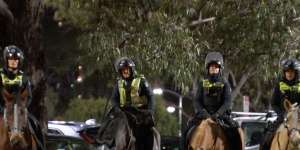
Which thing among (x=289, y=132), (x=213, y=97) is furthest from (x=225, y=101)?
(x=289, y=132)

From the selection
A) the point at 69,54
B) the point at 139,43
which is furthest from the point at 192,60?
the point at 69,54

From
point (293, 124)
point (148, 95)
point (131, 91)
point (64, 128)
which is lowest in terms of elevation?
point (64, 128)

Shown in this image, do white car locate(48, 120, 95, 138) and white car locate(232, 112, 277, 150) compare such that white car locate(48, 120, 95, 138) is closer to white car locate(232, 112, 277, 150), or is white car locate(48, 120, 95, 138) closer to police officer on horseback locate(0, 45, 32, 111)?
white car locate(232, 112, 277, 150)

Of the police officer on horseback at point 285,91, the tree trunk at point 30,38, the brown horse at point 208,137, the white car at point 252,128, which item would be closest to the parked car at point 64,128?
the tree trunk at point 30,38

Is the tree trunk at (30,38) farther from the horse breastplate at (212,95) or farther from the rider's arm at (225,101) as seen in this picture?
the rider's arm at (225,101)

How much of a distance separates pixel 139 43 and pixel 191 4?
7.89 feet

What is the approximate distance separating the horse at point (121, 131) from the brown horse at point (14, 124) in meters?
2.05

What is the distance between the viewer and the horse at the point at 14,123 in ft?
46.1

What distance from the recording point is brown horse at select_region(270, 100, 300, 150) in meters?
13.6

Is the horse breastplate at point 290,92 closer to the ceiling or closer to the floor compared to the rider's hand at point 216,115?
closer to the ceiling

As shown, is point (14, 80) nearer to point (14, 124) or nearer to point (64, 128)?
point (14, 124)

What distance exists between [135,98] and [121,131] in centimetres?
93

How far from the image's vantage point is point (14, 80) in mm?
14977

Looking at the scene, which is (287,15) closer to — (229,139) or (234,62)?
(234,62)
